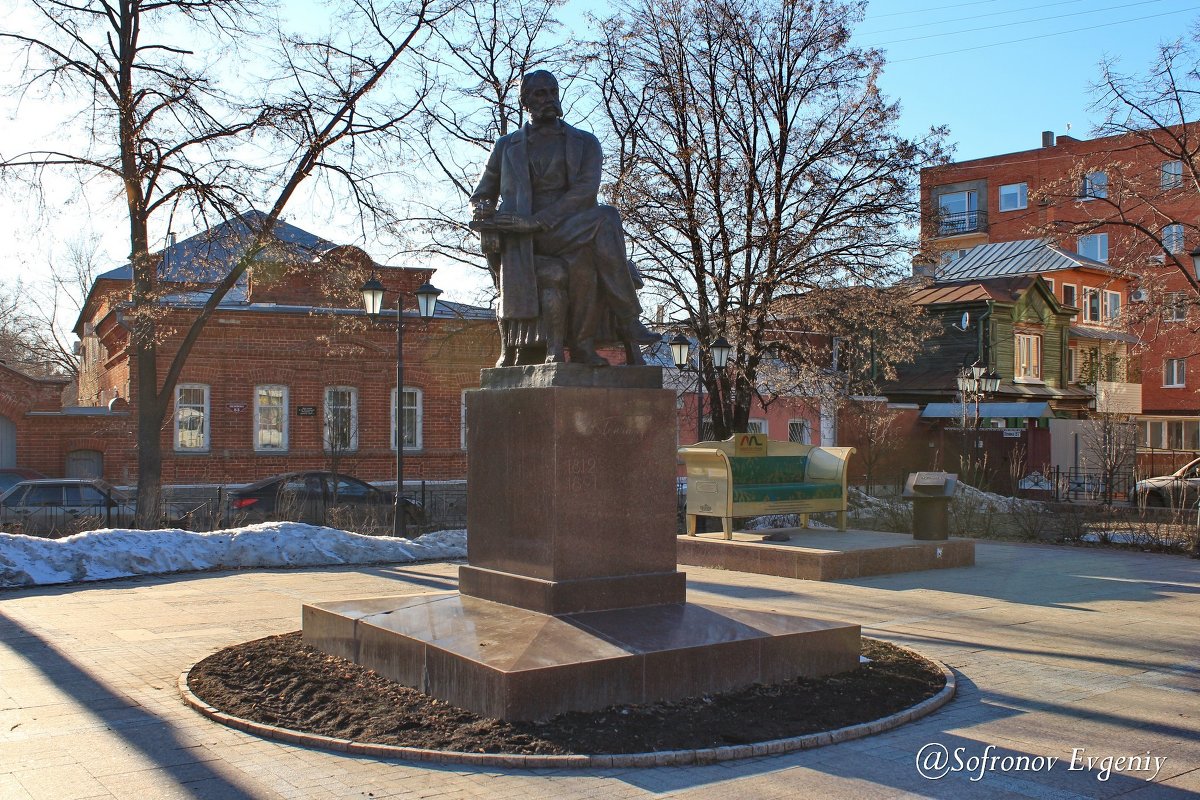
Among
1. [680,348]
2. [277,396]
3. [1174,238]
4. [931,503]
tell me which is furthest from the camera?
[1174,238]

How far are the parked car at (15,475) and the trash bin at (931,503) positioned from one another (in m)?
19.3

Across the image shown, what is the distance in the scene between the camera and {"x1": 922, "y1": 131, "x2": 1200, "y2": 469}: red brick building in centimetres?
2611

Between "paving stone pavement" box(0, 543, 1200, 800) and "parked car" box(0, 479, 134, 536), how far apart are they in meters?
6.96

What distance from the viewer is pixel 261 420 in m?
28.4

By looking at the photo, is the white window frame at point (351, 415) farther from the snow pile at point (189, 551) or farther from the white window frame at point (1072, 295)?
the white window frame at point (1072, 295)

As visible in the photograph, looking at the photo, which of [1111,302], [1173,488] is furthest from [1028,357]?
[1173,488]

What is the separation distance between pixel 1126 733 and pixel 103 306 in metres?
35.8

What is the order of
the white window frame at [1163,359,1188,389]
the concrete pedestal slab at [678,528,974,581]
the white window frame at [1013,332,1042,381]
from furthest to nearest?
1. the white window frame at [1163,359,1188,389]
2. the white window frame at [1013,332,1042,381]
3. the concrete pedestal slab at [678,528,974,581]

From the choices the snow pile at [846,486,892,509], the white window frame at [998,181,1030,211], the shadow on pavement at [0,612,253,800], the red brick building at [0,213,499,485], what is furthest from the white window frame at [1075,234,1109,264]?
the shadow on pavement at [0,612,253,800]

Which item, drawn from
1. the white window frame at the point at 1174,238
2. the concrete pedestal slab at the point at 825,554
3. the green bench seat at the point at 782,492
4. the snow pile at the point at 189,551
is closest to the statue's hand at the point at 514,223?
the concrete pedestal slab at the point at 825,554

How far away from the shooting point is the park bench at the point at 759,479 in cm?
A: 1402

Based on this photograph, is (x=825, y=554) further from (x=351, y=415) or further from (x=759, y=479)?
(x=351, y=415)

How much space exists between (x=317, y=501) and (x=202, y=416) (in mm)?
7449

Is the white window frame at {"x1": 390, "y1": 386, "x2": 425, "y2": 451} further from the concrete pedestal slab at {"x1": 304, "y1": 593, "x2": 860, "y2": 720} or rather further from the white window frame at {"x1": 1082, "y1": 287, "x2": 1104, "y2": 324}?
the white window frame at {"x1": 1082, "y1": 287, "x2": 1104, "y2": 324}
